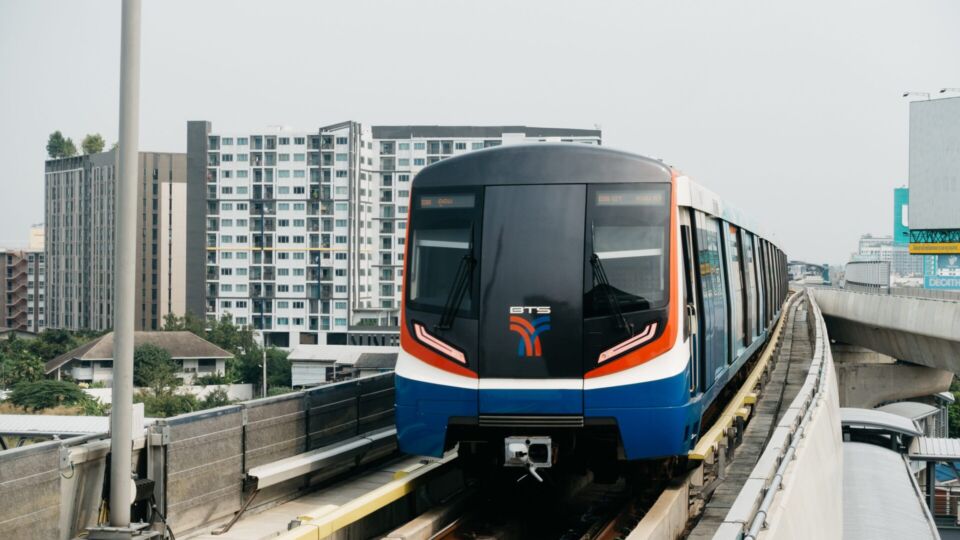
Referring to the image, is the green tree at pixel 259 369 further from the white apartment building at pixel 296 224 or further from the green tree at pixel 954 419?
the green tree at pixel 954 419

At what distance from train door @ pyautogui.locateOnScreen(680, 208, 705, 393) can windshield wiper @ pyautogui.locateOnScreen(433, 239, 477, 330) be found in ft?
6.09

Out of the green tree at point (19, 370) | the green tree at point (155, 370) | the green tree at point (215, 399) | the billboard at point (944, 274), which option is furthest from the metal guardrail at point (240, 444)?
the green tree at point (155, 370)

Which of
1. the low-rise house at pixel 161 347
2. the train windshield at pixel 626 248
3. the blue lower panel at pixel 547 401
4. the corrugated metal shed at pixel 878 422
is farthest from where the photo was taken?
the low-rise house at pixel 161 347

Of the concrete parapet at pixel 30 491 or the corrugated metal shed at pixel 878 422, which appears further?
the corrugated metal shed at pixel 878 422

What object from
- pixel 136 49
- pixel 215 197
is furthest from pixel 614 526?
pixel 215 197

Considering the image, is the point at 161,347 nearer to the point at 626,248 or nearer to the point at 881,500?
the point at 881,500

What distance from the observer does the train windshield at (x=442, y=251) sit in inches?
377

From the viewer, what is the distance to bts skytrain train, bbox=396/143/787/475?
9.23 m

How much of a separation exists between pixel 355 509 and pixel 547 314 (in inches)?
91.7

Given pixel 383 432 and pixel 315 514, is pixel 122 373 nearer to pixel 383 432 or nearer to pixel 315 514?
pixel 315 514

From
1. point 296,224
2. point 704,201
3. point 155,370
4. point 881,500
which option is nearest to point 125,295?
point 704,201

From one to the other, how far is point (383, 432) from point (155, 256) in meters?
124

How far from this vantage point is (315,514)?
7.79m

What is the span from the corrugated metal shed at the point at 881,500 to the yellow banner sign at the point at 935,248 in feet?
113
